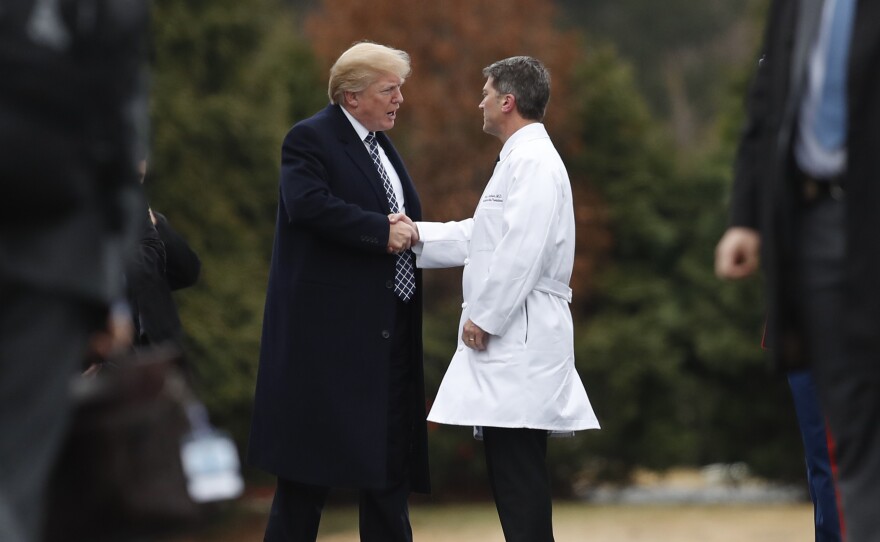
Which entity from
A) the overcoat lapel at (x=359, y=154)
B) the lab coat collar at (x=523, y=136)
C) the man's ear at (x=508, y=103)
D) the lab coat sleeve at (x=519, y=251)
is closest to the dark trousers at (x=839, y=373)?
the lab coat sleeve at (x=519, y=251)

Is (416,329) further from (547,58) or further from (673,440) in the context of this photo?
(547,58)

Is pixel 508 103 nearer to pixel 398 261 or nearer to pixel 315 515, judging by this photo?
pixel 398 261

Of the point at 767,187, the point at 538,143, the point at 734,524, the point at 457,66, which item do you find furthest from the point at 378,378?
the point at 457,66

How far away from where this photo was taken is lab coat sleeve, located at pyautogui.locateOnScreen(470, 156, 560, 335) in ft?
16.7

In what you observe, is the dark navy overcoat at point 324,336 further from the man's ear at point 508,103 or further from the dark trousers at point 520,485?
the man's ear at point 508,103

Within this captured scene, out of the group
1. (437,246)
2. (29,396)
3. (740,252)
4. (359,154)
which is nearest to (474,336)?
(437,246)

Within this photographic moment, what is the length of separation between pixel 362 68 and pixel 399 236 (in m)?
0.69

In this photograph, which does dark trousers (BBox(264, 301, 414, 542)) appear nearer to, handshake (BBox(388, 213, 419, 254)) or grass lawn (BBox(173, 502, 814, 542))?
handshake (BBox(388, 213, 419, 254))

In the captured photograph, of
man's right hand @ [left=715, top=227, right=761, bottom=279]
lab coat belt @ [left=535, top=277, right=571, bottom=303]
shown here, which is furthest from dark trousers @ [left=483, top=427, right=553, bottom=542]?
man's right hand @ [left=715, top=227, right=761, bottom=279]

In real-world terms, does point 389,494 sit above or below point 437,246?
below

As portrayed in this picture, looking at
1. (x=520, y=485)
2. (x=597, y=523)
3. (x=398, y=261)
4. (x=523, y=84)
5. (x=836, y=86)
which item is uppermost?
(x=523, y=84)

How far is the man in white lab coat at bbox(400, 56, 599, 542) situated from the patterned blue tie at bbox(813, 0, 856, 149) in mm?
2052

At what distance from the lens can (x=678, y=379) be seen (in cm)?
1403

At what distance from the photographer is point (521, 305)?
5137 millimetres
